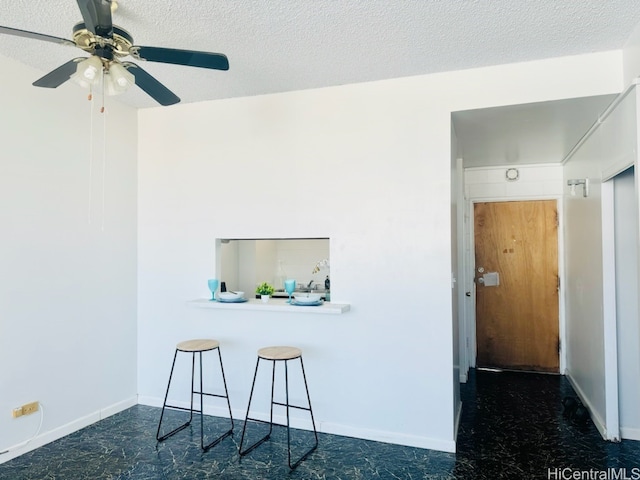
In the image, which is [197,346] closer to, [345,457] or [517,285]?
[345,457]

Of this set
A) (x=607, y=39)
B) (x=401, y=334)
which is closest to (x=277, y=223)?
(x=401, y=334)

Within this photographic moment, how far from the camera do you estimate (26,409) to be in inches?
114

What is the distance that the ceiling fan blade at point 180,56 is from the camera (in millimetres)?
1982

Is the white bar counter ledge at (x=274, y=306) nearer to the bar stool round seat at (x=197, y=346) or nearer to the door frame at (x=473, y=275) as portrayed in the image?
the bar stool round seat at (x=197, y=346)

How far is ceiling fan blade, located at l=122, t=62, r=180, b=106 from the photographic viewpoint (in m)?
2.17

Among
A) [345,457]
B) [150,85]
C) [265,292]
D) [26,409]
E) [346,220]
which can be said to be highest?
[150,85]

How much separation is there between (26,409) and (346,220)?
2.57 m

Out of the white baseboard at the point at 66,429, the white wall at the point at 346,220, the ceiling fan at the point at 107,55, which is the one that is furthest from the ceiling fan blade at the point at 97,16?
the white baseboard at the point at 66,429

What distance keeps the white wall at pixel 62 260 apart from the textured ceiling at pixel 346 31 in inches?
19.5

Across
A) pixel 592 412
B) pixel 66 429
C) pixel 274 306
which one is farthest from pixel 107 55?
pixel 592 412

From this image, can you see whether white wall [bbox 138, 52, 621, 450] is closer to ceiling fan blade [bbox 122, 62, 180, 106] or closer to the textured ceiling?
the textured ceiling

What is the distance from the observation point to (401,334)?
3.09 meters

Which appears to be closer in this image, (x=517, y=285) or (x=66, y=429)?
(x=66, y=429)

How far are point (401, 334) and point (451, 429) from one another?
714 millimetres
